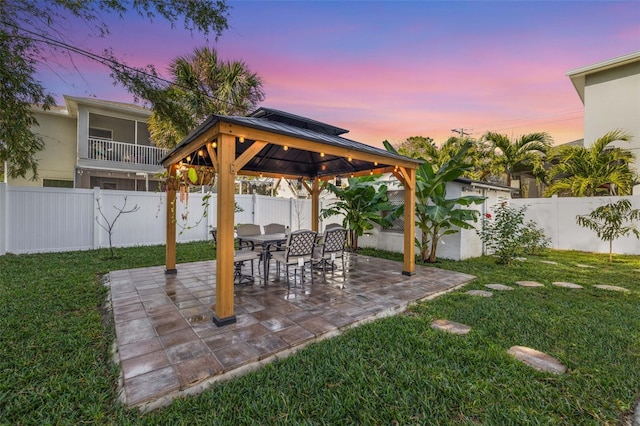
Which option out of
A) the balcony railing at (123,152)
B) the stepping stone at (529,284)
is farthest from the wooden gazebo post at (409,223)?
the balcony railing at (123,152)

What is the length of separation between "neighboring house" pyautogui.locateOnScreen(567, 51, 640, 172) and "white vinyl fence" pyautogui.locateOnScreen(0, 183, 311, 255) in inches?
659

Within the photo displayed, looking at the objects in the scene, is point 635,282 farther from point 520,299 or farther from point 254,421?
point 254,421

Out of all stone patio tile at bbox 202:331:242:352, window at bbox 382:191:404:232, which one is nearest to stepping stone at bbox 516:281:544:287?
window at bbox 382:191:404:232

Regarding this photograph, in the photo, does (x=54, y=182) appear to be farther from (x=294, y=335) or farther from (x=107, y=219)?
(x=294, y=335)

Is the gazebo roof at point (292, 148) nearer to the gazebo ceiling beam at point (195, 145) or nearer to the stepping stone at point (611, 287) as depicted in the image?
the gazebo ceiling beam at point (195, 145)

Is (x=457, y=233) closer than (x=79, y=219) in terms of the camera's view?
Yes

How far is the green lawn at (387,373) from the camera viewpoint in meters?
2.16

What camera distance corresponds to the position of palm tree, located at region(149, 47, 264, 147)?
12688 millimetres

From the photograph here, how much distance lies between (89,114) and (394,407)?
17.8 metres

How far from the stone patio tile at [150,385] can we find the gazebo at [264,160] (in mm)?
1122

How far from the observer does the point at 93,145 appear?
13.5 metres

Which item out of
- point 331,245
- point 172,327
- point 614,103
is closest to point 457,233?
point 331,245

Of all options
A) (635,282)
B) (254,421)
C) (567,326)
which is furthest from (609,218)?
(254,421)

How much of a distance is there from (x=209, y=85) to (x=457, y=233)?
13.1 metres
